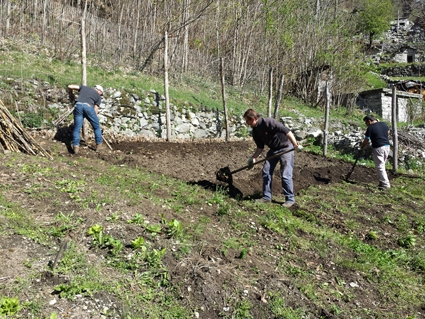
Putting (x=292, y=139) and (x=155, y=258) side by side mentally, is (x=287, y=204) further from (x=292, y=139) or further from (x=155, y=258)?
(x=155, y=258)

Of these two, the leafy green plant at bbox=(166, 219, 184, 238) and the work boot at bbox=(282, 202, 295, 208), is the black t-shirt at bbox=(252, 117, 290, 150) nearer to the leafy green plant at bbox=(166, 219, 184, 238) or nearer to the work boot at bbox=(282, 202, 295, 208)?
the work boot at bbox=(282, 202, 295, 208)

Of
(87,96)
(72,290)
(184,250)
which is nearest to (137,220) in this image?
(184,250)

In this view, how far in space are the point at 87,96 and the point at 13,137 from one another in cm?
193

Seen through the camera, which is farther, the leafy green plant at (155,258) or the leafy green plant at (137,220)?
the leafy green plant at (137,220)

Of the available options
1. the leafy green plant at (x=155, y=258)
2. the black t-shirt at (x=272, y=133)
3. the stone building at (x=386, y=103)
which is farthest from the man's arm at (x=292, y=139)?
the stone building at (x=386, y=103)

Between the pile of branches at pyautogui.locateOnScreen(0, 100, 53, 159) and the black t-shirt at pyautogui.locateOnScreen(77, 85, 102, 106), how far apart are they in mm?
1643

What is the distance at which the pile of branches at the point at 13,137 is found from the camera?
18.3ft

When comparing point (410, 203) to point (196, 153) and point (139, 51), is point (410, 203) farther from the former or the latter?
point (139, 51)

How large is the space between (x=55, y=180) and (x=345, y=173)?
7237 mm

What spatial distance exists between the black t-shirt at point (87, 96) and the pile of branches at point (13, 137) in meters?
1.64

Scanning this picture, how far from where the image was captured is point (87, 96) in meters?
7.32

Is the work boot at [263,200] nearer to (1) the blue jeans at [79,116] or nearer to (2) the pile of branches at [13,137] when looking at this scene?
(2) the pile of branches at [13,137]

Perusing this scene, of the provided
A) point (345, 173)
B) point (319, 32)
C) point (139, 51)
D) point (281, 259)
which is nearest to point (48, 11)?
point (139, 51)

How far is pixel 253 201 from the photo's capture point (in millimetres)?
5672
